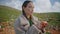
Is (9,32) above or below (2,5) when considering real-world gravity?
below

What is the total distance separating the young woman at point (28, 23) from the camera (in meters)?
2.71

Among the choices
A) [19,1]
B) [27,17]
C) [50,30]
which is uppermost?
[19,1]

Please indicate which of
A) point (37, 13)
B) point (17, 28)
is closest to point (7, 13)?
point (17, 28)

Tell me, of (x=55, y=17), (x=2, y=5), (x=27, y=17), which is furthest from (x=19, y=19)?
(x=55, y=17)

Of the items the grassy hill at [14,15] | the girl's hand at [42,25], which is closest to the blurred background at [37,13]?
the grassy hill at [14,15]

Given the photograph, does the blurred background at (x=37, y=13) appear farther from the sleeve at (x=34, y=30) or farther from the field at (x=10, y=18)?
the sleeve at (x=34, y=30)

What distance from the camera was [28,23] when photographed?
2783 millimetres

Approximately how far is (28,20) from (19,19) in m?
0.12

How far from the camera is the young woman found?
Result: 2.71 metres

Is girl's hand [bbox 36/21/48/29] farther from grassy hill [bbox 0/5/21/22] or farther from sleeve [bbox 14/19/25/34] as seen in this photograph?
grassy hill [bbox 0/5/21/22]

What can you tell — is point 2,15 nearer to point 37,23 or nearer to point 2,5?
point 2,5

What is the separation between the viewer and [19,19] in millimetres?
2773

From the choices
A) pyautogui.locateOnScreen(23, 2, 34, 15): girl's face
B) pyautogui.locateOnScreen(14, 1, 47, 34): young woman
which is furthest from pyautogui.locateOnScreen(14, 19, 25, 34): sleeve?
pyautogui.locateOnScreen(23, 2, 34, 15): girl's face

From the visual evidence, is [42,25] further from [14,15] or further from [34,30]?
[14,15]
